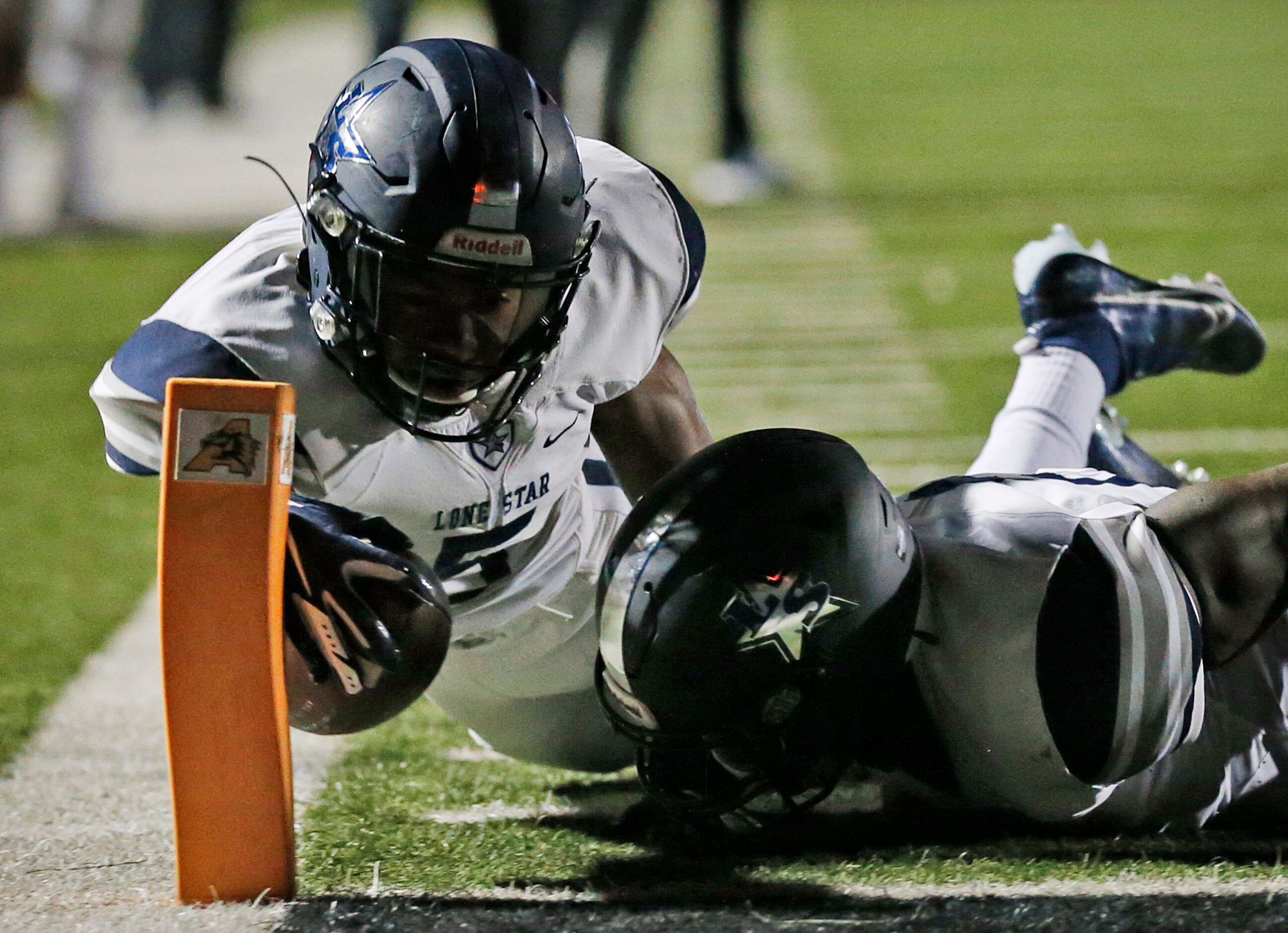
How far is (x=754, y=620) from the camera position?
168cm

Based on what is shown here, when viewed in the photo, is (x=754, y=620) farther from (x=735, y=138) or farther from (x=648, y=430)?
(x=735, y=138)

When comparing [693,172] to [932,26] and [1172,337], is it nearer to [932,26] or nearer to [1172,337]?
[1172,337]

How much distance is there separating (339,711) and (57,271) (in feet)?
16.4

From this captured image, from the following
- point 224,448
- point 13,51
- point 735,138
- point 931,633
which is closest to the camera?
point 224,448

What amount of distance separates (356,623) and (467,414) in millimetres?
319

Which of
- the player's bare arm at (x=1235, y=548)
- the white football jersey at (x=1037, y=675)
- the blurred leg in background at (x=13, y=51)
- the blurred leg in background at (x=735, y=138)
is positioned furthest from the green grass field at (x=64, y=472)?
the blurred leg in background at (x=735, y=138)

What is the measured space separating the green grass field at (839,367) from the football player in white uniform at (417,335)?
0.28 metres

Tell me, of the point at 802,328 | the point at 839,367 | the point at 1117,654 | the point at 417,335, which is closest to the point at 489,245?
the point at 417,335

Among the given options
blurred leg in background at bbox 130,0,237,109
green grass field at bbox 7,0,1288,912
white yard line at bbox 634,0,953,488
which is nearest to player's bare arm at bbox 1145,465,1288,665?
green grass field at bbox 7,0,1288,912

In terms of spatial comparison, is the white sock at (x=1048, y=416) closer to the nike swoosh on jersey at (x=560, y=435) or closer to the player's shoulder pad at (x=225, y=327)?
the nike swoosh on jersey at (x=560, y=435)

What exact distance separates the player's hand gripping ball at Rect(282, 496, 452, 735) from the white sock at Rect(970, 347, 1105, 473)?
0.92 m

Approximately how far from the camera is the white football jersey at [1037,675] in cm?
172

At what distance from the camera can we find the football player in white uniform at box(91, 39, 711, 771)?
5.59ft

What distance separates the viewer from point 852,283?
567cm
